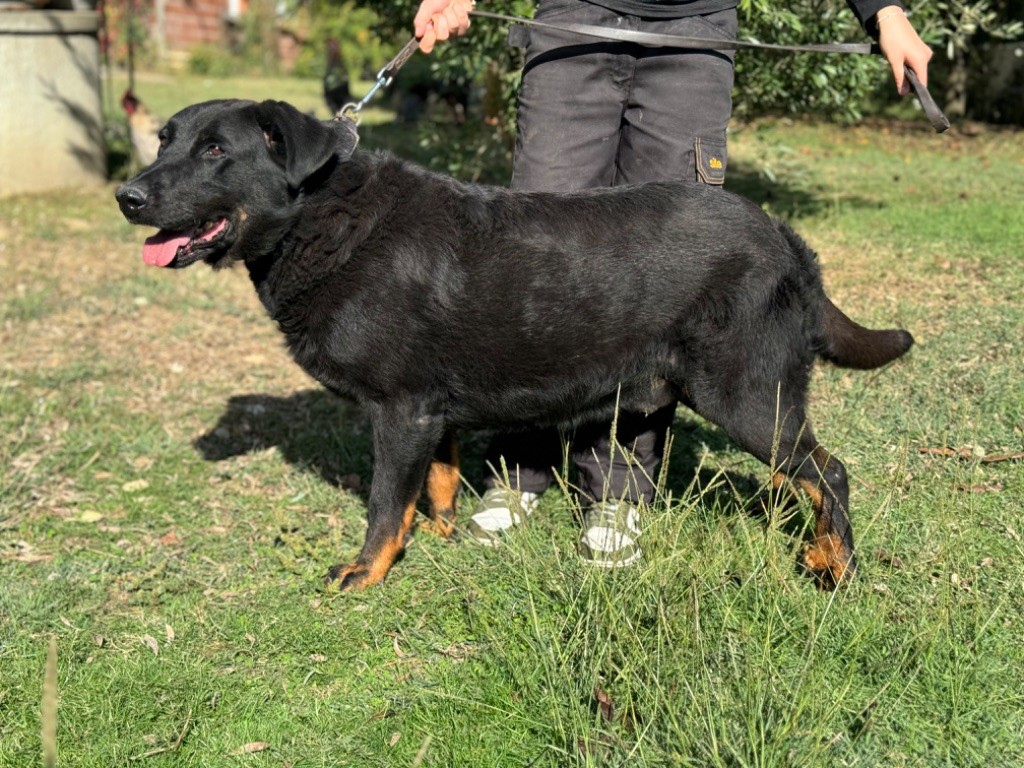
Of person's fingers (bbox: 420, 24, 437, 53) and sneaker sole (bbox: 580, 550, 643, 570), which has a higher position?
person's fingers (bbox: 420, 24, 437, 53)

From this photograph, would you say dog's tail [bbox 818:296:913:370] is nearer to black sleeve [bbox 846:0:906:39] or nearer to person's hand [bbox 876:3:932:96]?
person's hand [bbox 876:3:932:96]

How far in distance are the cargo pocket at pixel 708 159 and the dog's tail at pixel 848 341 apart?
34cm

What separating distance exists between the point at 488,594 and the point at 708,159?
5.69 feet

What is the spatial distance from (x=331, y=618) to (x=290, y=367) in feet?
9.46

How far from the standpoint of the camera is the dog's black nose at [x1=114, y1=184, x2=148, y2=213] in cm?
327

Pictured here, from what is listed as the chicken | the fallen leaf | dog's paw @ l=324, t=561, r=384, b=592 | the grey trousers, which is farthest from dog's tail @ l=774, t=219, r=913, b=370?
the chicken

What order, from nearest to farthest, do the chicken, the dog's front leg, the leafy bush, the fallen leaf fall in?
1. the fallen leaf
2. the dog's front leg
3. the chicken
4. the leafy bush

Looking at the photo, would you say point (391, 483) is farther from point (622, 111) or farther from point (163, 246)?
point (622, 111)

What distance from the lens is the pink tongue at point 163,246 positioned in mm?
3398

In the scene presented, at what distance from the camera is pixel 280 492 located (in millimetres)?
4539

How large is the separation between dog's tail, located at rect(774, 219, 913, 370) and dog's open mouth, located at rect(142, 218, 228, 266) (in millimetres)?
1919

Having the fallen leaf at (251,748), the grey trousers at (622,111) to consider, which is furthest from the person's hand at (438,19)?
the fallen leaf at (251,748)

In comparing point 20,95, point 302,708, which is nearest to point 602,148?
point 302,708

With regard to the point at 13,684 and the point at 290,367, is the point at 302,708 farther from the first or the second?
the point at 290,367
